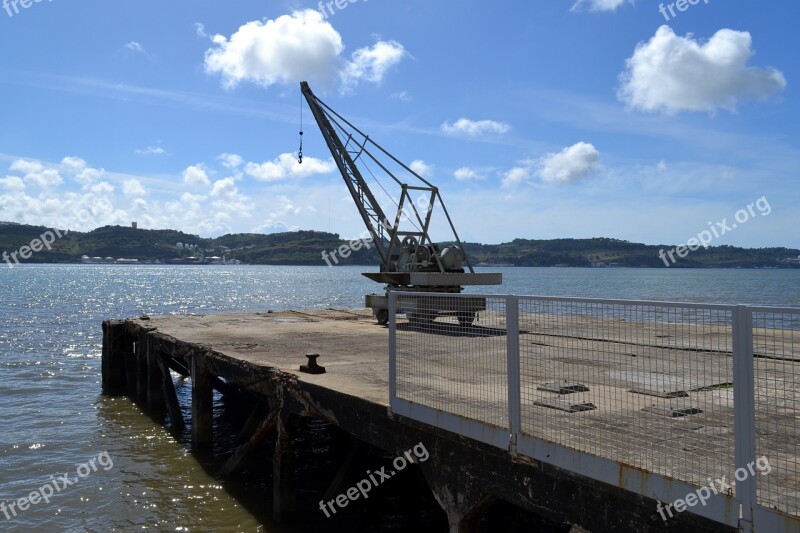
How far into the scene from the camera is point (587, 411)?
6.34 meters

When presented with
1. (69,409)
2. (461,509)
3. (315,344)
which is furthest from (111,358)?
(461,509)

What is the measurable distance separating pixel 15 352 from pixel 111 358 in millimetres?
12525

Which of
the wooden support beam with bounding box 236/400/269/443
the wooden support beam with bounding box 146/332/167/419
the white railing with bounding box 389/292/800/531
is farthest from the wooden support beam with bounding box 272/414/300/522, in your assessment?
→ the wooden support beam with bounding box 146/332/167/419

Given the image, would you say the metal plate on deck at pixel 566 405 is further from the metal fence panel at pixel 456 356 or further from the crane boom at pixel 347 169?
the crane boom at pixel 347 169

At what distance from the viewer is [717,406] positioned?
4723 mm

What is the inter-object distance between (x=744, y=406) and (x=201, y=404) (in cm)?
1238

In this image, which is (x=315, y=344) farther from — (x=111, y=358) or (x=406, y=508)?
(x=111, y=358)

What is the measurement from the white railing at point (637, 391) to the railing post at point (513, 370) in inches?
0.5

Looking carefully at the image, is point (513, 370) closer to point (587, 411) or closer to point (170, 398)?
point (587, 411)

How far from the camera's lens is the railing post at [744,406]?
164 inches

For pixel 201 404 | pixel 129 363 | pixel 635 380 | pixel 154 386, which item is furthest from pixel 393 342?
pixel 129 363

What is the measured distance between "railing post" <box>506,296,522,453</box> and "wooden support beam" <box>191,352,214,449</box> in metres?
9.58

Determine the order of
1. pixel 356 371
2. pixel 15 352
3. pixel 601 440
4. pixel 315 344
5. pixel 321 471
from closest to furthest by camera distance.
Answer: pixel 601 440, pixel 356 371, pixel 321 471, pixel 315 344, pixel 15 352

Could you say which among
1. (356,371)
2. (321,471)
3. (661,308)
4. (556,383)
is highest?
(661,308)
